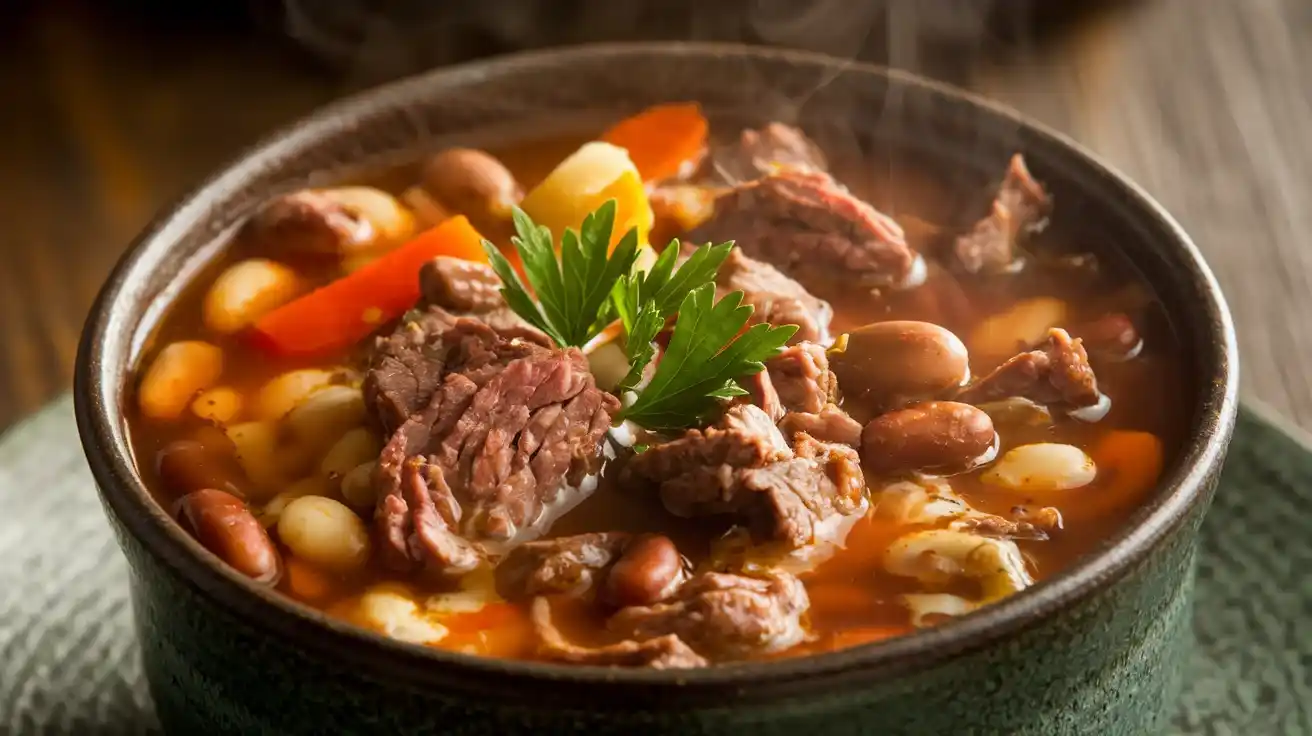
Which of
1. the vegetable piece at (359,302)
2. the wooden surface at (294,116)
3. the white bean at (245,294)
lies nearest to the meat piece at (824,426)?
the vegetable piece at (359,302)

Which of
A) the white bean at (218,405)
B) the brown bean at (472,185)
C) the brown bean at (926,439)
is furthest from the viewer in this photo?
the brown bean at (472,185)

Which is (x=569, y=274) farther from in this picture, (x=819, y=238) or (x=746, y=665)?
(x=746, y=665)

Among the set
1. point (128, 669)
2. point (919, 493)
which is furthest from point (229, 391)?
point (919, 493)

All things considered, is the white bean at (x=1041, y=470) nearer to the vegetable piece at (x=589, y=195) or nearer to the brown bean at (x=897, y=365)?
the brown bean at (x=897, y=365)

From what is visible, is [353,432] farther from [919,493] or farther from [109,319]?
[919,493]

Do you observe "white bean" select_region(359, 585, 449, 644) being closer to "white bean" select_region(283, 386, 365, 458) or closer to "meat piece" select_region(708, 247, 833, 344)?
"white bean" select_region(283, 386, 365, 458)

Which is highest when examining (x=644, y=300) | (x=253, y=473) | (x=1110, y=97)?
(x=644, y=300)
